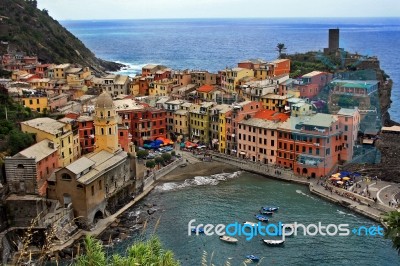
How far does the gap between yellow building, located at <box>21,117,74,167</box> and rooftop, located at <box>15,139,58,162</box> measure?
1.10 m

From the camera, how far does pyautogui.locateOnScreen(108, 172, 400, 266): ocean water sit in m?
39.4

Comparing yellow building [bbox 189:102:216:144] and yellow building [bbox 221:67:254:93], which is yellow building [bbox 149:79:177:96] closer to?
yellow building [bbox 221:67:254:93]

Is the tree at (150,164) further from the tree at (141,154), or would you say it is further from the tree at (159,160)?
the tree at (141,154)

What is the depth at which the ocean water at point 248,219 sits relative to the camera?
39.4m

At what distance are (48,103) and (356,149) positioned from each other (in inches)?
1494

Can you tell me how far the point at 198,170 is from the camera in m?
59.1

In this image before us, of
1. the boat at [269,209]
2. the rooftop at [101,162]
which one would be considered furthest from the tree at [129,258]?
the boat at [269,209]

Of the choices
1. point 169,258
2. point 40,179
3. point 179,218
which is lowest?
point 179,218

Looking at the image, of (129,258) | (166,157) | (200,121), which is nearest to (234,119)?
(200,121)

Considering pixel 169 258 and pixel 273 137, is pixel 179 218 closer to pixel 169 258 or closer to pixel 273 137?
pixel 273 137

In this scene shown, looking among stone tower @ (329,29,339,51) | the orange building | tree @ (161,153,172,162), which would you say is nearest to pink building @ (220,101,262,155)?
the orange building

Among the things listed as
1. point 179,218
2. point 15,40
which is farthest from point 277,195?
point 15,40

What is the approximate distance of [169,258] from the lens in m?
17.3

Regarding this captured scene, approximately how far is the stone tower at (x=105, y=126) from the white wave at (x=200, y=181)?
6.65 metres
